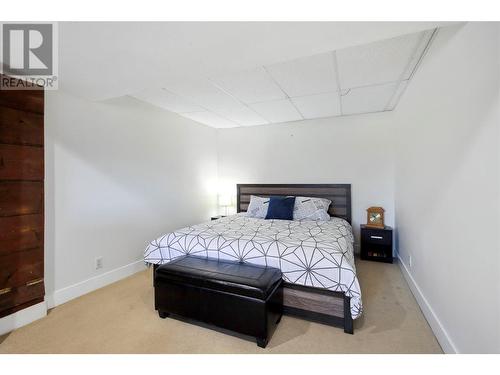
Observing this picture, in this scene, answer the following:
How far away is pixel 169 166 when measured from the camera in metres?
3.51

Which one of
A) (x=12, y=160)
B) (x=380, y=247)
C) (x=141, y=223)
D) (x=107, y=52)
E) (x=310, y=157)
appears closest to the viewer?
(x=107, y=52)

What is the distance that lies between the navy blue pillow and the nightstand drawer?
1.09 metres

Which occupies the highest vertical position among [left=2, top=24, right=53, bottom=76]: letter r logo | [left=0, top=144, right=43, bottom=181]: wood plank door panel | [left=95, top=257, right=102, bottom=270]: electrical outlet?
[left=2, top=24, right=53, bottom=76]: letter r logo

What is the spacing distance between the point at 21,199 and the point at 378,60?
3.29 metres

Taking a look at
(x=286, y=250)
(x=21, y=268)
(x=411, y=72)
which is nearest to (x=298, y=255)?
(x=286, y=250)

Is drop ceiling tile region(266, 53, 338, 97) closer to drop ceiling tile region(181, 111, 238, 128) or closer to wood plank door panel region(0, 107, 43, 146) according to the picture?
drop ceiling tile region(181, 111, 238, 128)

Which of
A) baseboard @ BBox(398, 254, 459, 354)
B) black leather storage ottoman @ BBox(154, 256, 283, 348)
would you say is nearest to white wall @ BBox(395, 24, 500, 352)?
baseboard @ BBox(398, 254, 459, 354)

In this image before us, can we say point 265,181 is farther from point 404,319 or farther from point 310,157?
point 404,319

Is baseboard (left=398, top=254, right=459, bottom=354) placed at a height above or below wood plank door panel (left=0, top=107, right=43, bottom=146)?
below

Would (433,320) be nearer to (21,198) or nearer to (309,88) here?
(309,88)

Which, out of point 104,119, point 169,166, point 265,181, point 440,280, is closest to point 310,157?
point 265,181

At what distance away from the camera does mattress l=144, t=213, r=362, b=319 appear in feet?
5.89

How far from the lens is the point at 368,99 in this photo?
301 centimetres
